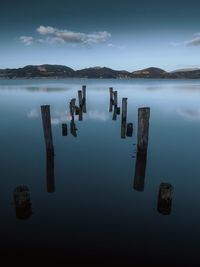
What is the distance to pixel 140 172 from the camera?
30.5 ft

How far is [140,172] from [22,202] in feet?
16.0

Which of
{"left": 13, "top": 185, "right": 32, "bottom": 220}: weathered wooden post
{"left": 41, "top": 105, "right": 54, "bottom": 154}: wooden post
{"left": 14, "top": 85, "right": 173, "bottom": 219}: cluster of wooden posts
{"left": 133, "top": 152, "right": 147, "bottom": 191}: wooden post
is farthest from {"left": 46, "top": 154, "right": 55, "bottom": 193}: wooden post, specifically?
{"left": 133, "top": 152, "right": 147, "bottom": 191}: wooden post

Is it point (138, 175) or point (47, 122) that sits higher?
point (47, 122)

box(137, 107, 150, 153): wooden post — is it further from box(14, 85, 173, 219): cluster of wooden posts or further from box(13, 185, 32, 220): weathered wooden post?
box(13, 185, 32, 220): weathered wooden post

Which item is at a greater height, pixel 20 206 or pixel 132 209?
pixel 20 206

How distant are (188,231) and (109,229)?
173 centimetres

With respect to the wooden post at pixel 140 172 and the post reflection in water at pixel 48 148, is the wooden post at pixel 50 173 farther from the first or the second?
the wooden post at pixel 140 172

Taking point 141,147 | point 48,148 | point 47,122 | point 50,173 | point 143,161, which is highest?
point 47,122

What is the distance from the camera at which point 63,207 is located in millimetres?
6707

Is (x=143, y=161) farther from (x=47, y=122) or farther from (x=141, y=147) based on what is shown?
(x=47, y=122)

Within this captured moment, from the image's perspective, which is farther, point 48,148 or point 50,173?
point 48,148

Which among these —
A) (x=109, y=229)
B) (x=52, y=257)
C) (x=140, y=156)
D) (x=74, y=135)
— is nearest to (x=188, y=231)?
(x=109, y=229)

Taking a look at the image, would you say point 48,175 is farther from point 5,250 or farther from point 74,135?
point 74,135

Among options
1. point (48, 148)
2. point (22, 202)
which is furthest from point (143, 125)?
point (22, 202)
